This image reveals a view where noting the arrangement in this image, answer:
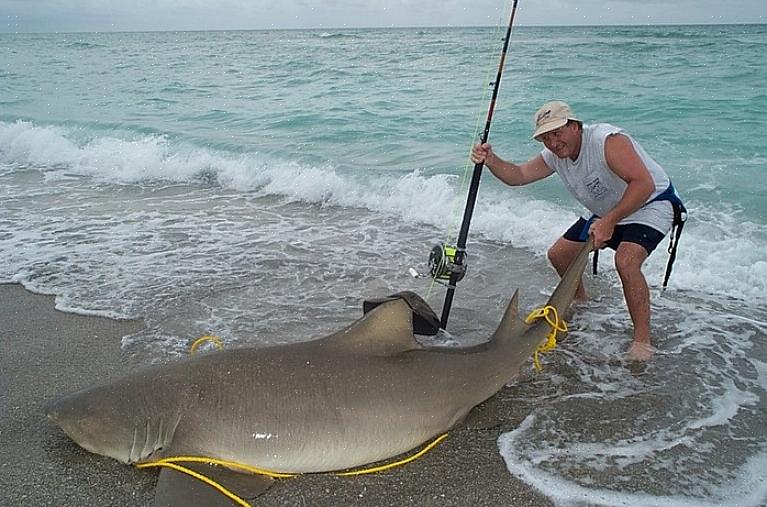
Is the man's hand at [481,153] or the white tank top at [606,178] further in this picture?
the man's hand at [481,153]

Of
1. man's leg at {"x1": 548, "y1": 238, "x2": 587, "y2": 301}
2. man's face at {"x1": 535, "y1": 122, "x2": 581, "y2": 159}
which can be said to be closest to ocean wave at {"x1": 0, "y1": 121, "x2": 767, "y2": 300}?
man's leg at {"x1": 548, "y1": 238, "x2": 587, "y2": 301}

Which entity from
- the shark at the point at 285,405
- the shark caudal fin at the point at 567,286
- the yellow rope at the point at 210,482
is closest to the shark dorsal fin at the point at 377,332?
the shark at the point at 285,405

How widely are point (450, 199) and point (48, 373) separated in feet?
17.9

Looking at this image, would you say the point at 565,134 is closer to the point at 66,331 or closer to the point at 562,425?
the point at 562,425

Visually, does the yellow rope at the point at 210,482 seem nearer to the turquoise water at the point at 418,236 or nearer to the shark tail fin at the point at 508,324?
the turquoise water at the point at 418,236

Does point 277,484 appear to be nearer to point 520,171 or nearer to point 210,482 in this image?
point 210,482

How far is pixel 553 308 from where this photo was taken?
3.65 metres

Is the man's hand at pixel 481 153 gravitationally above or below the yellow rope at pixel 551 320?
above

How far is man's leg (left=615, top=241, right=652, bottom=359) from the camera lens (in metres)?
4.32

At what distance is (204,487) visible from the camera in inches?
106

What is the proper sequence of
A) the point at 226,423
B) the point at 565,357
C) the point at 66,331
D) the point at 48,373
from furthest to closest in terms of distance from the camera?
the point at 66,331 → the point at 565,357 → the point at 48,373 → the point at 226,423

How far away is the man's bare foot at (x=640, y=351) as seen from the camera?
14.1 ft

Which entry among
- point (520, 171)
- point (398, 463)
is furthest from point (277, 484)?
point (520, 171)

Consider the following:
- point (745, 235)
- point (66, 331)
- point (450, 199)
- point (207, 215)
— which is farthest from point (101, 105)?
point (745, 235)
